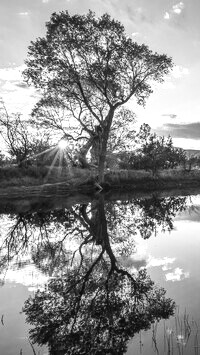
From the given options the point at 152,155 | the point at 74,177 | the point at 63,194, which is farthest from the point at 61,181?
the point at 152,155

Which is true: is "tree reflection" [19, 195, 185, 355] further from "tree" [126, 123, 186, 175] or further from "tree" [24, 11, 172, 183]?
"tree" [126, 123, 186, 175]

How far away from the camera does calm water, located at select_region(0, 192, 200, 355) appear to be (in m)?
4.67

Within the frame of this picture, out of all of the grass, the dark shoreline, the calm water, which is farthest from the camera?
the grass

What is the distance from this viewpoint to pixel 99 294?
6340 mm

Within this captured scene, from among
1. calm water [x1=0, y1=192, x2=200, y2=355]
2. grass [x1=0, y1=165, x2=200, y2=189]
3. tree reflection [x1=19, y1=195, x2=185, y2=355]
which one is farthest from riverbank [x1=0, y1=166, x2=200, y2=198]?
tree reflection [x1=19, y1=195, x2=185, y2=355]

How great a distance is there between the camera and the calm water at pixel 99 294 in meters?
4.67

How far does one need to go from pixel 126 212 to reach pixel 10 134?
34219 mm

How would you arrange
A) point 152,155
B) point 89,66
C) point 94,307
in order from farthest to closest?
point 152,155 → point 89,66 → point 94,307

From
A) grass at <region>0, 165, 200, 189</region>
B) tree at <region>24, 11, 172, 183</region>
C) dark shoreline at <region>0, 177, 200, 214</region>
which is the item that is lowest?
dark shoreline at <region>0, 177, 200, 214</region>

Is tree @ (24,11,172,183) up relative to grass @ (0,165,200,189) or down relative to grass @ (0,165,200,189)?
up

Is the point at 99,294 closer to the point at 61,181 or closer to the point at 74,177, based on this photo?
the point at 61,181

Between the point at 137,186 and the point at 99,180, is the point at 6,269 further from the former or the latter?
the point at 137,186

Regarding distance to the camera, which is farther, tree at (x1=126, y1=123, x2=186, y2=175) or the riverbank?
tree at (x1=126, y1=123, x2=186, y2=175)

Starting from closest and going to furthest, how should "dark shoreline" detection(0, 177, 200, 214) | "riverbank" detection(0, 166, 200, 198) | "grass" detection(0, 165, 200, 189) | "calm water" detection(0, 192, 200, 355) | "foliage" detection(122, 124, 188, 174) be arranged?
"calm water" detection(0, 192, 200, 355), "dark shoreline" detection(0, 177, 200, 214), "riverbank" detection(0, 166, 200, 198), "grass" detection(0, 165, 200, 189), "foliage" detection(122, 124, 188, 174)
